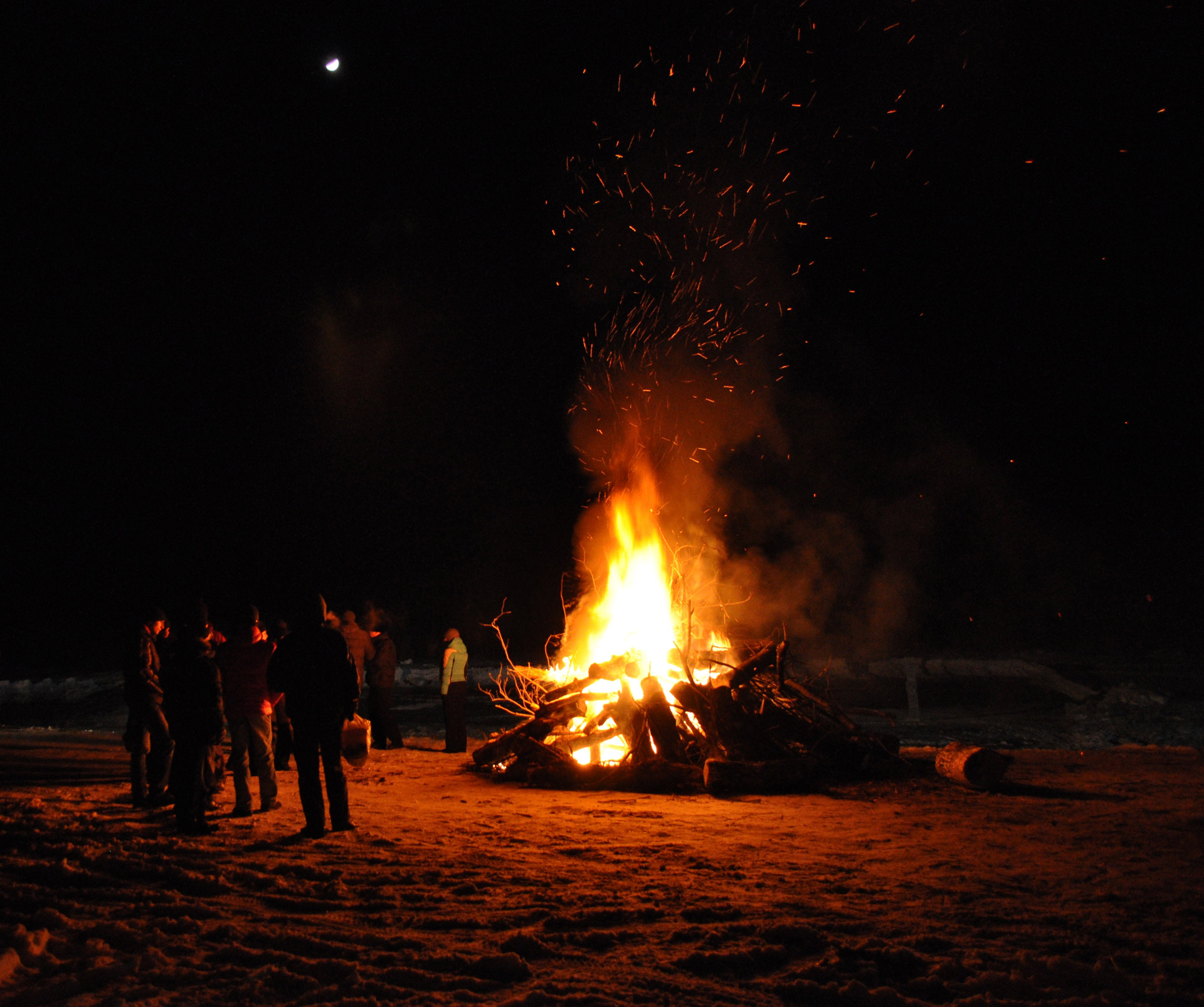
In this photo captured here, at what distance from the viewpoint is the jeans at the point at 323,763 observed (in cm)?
612

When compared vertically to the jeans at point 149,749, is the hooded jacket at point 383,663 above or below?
above

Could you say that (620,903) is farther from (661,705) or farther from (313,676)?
(661,705)

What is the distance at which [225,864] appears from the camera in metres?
5.31

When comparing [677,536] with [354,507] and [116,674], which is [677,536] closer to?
[116,674]

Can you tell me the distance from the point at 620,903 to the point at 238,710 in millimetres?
4300

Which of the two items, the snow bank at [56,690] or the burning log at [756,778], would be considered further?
the snow bank at [56,690]

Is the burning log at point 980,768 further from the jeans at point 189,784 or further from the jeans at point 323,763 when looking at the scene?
the jeans at point 189,784

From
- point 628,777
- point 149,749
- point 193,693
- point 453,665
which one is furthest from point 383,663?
point 193,693

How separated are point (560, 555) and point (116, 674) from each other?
20.4m

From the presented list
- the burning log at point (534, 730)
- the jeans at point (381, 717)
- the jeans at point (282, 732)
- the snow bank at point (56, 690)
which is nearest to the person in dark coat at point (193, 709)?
the jeans at point (282, 732)

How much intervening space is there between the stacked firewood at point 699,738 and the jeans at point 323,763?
9.28 ft

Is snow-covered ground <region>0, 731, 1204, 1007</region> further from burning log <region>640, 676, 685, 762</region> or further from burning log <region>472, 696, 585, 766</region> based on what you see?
burning log <region>472, 696, 585, 766</region>

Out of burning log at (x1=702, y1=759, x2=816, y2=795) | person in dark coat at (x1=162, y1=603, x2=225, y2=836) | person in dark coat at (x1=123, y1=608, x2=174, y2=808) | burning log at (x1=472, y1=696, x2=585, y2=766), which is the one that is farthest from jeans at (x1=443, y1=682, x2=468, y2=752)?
person in dark coat at (x1=162, y1=603, x2=225, y2=836)

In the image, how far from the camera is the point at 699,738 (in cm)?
902
